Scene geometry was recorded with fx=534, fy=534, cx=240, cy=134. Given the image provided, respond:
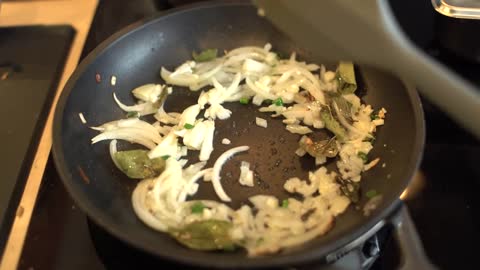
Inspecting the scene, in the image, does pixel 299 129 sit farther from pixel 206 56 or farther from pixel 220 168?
pixel 206 56

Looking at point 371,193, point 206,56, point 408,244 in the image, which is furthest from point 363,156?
point 206,56

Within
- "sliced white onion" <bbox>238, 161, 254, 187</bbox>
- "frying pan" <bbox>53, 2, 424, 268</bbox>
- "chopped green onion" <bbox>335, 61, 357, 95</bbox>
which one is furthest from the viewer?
"chopped green onion" <bbox>335, 61, 357, 95</bbox>

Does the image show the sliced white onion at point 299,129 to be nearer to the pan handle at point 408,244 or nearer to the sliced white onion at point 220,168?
the sliced white onion at point 220,168

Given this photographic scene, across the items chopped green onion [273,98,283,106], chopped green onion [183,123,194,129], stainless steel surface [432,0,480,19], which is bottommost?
chopped green onion [183,123,194,129]

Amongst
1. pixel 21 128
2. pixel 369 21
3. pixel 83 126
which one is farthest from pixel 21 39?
pixel 369 21

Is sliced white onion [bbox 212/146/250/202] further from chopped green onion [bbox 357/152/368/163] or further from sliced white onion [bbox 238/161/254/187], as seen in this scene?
chopped green onion [bbox 357/152/368/163]

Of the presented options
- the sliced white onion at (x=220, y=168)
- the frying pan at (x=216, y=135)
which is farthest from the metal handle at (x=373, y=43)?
the sliced white onion at (x=220, y=168)

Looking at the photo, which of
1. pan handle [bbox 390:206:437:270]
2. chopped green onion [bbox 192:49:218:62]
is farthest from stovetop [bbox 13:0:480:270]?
chopped green onion [bbox 192:49:218:62]
